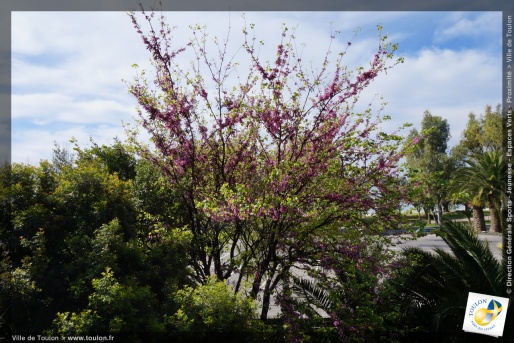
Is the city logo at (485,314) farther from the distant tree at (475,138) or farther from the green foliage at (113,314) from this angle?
the distant tree at (475,138)

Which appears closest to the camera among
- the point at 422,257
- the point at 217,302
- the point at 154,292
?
the point at 217,302

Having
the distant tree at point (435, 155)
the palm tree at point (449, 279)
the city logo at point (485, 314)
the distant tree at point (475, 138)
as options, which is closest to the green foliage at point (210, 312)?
the palm tree at point (449, 279)

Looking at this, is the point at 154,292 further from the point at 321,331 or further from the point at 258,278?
the point at 321,331

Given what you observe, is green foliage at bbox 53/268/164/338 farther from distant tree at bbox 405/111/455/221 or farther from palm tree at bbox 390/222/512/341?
distant tree at bbox 405/111/455/221

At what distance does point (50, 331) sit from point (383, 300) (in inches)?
235

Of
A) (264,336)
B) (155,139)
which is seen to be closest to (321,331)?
(264,336)

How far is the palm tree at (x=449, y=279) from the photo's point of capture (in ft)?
29.0

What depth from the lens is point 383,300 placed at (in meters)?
8.87

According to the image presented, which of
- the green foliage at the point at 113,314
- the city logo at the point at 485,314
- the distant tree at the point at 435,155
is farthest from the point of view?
the distant tree at the point at 435,155

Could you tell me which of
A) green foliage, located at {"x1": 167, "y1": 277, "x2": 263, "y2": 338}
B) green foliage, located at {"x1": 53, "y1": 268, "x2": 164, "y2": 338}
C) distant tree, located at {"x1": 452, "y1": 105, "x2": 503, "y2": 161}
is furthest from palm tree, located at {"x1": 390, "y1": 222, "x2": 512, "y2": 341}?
distant tree, located at {"x1": 452, "y1": 105, "x2": 503, "y2": 161}

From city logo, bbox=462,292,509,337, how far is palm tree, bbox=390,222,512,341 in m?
0.16

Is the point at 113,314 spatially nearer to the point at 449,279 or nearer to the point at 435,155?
the point at 449,279

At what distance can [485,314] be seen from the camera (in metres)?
8.49

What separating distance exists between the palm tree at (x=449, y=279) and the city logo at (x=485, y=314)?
0.53 ft
